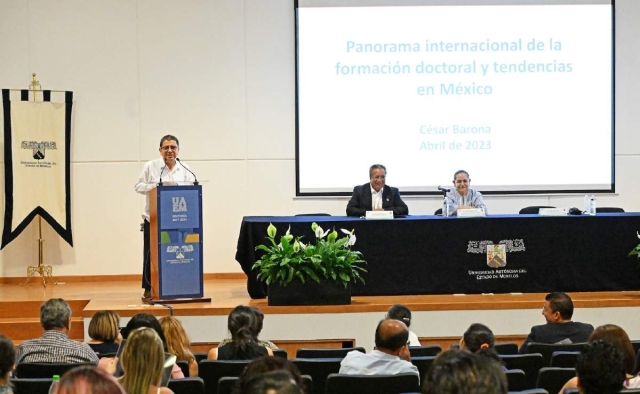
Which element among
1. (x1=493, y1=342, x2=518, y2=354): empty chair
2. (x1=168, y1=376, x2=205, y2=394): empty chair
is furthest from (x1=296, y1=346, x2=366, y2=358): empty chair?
(x1=168, y1=376, x2=205, y2=394): empty chair

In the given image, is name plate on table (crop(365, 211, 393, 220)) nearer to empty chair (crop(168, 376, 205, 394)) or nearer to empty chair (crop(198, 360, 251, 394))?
empty chair (crop(198, 360, 251, 394))

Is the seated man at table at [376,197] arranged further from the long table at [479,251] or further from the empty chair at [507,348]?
the empty chair at [507,348]

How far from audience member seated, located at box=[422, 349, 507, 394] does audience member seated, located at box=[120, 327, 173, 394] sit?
141cm

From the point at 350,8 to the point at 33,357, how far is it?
6278 millimetres

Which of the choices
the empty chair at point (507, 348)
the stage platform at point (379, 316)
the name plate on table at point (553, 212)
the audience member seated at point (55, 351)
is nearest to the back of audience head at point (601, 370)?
the empty chair at point (507, 348)

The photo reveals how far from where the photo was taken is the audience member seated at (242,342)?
4859 mm

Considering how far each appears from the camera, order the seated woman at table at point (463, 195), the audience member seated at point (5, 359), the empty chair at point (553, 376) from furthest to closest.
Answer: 1. the seated woman at table at point (463, 195)
2. the empty chair at point (553, 376)
3. the audience member seated at point (5, 359)

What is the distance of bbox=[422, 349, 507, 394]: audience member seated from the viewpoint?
1.97m

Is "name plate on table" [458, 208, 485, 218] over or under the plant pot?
over

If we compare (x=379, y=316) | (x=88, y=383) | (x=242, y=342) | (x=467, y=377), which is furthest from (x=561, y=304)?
(x=88, y=383)

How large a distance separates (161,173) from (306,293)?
5.25ft

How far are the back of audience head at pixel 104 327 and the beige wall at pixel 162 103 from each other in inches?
197

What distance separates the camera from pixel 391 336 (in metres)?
4.43

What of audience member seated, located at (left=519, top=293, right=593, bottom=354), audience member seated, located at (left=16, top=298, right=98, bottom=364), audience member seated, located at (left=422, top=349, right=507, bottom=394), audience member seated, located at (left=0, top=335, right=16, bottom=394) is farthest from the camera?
audience member seated, located at (left=519, top=293, right=593, bottom=354)
